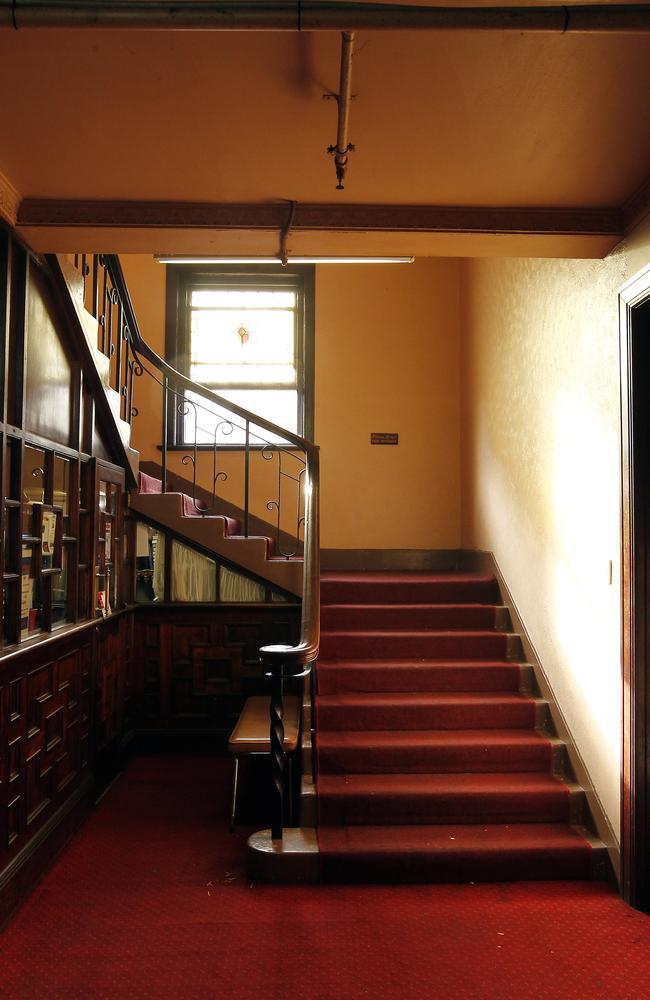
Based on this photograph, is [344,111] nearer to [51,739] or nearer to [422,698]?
[51,739]

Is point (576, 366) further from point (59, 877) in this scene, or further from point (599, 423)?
point (59, 877)

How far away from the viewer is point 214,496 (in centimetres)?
606

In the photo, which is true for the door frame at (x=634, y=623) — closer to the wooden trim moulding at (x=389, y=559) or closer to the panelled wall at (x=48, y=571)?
the panelled wall at (x=48, y=571)

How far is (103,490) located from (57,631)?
105 centimetres

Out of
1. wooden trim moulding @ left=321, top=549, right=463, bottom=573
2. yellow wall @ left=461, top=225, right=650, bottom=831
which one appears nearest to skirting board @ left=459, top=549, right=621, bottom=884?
yellow wall @ left=461, top=225, right=650, bottom=831

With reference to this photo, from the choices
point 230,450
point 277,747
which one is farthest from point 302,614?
point 230,450

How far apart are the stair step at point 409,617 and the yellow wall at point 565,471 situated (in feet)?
0.90

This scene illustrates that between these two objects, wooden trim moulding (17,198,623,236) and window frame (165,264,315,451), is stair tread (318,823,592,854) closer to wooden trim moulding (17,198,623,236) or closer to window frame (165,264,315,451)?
A: wooden trim moulding (17,198,623,236)

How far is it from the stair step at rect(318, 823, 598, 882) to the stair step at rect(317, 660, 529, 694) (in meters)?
1.01

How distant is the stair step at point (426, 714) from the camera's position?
3844mm

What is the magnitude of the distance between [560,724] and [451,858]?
102cm

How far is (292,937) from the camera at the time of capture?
2.59 metres

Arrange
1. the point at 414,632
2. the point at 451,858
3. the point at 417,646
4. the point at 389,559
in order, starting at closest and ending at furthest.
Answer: the point at 451,858, the point at 417,646, the point at 414,632, the point at 389,559

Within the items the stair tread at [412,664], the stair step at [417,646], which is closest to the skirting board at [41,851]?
the stair tread at [412,664]
